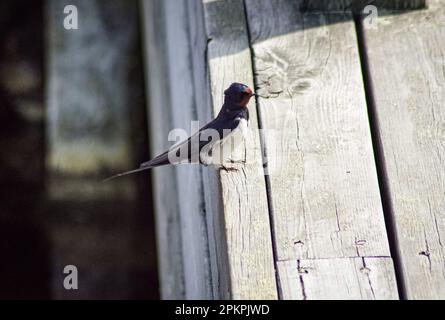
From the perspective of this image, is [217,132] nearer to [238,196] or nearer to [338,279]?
[238,196]

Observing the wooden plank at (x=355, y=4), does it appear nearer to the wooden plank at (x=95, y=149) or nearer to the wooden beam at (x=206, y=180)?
the wooden beam at (x=206, y=180)

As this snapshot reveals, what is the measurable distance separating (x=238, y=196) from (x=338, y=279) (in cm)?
36

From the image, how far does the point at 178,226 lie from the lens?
331 cm

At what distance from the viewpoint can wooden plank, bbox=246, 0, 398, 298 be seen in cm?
215

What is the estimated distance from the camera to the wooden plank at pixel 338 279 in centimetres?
205

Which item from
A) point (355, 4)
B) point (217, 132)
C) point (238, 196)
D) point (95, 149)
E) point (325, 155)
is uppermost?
point (355, 4)

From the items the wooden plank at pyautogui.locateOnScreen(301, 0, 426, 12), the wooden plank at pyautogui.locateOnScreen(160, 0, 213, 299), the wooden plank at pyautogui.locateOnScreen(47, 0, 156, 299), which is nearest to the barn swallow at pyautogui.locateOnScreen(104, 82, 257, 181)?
the wooden plank at pyautogui.locateOnScreen(160, 0, 213, 299)

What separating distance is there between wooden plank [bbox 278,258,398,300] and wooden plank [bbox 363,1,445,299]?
0.07 meters

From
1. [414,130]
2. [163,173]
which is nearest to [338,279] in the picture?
[414,130]

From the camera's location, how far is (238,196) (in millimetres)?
2174

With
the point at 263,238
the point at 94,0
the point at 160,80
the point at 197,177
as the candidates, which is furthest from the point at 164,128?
the point at 263,238

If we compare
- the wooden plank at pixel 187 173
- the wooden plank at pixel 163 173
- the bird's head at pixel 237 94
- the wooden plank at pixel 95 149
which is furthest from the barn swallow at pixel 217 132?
the wooden plank at pixel 95 149

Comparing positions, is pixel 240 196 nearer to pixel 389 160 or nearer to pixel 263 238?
pixel 263 238

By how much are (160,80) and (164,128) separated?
0.84 feet
